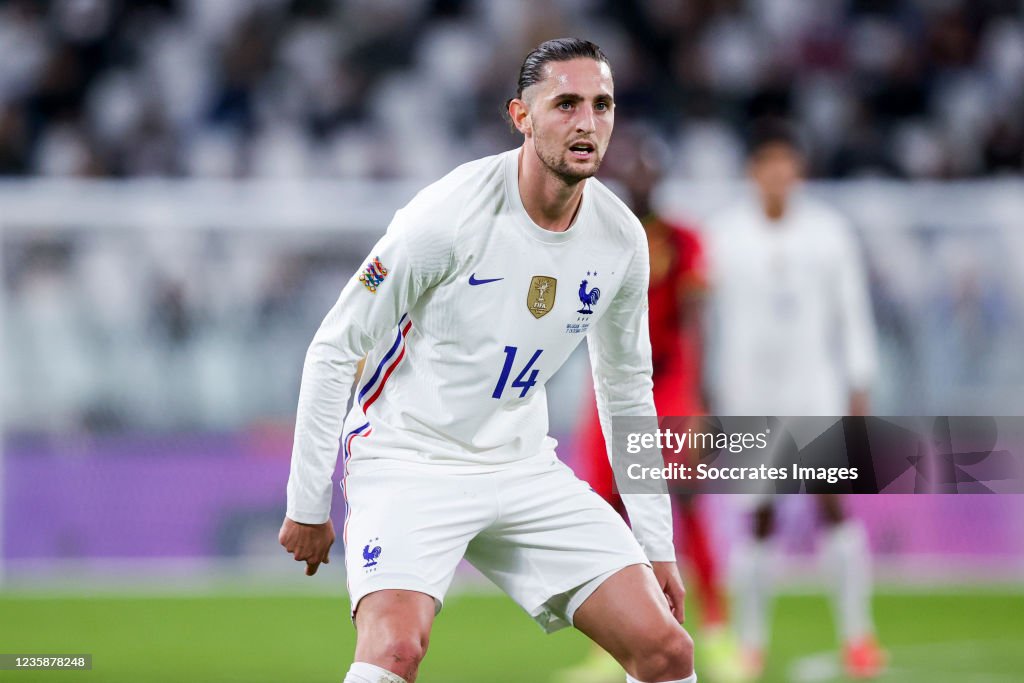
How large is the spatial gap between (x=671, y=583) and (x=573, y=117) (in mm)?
1245

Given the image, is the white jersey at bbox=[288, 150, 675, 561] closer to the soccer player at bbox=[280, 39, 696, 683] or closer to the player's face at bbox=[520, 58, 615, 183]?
the soccer player at bbox=[280, 39, 696, 683]

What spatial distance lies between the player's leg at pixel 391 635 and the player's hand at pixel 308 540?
0.53ft

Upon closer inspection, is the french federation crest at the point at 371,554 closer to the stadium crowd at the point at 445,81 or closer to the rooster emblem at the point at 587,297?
the rooster emblem at the point at 587,297

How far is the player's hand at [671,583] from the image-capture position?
12.6 feet

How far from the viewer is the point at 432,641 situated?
7223 mm

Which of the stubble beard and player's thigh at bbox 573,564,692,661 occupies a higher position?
the stubble beard

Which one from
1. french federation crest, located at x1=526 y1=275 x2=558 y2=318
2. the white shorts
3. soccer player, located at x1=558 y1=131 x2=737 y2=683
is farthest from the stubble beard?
soccer player, located at x1=558 y1=131 x2=737 y2=683

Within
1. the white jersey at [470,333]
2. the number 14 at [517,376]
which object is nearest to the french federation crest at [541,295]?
the white jersey at [470,333]

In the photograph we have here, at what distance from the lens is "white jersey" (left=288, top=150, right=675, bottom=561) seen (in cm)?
351

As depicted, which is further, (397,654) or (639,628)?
(639,628)

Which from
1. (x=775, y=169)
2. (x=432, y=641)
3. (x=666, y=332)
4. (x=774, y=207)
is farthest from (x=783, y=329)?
(x=432, y=641)

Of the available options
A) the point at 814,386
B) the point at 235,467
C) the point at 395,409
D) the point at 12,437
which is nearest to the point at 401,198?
the point at 235,467

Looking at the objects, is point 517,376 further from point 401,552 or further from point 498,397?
point 401,552

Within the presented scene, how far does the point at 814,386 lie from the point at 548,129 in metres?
3.82
